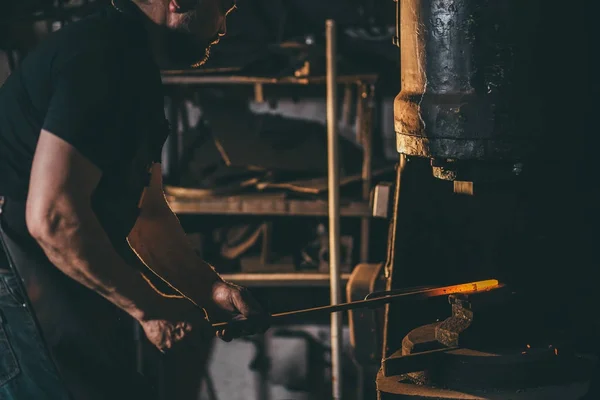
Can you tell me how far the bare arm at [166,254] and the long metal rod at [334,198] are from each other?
1.60 meters

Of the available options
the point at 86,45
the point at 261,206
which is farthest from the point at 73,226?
the point at 261,206

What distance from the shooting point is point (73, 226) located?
1.85m

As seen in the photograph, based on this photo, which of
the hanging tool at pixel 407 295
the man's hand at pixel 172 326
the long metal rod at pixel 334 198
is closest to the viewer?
the man's hand at pixel 172 326

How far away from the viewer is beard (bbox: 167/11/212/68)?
2076mm

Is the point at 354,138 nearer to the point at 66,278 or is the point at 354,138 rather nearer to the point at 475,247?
the point at 475,247

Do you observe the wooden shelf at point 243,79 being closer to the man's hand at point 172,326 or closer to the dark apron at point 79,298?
the dark apron at point 79,298

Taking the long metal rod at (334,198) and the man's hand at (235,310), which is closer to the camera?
the man's hand at (235,310)

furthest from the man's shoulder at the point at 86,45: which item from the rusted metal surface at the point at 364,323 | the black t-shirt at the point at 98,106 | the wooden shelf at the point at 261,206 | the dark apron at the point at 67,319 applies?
the wooden shelf at the point at 261,206

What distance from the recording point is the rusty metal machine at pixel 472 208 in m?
2.14

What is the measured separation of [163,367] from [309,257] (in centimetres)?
93

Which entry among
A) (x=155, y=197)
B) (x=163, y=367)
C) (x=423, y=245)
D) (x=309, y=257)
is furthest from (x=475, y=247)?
(x=163, y=367)

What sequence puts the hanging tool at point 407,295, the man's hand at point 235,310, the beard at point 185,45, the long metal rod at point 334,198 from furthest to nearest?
1. the long metal rod at point 334,198
2. the hanging tool at point 407,295
3. the man's hand at point 235,310
4. the beard at point 185,45

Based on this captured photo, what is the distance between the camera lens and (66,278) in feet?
6.72

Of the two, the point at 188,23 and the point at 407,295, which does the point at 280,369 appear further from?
the point at 188,23
